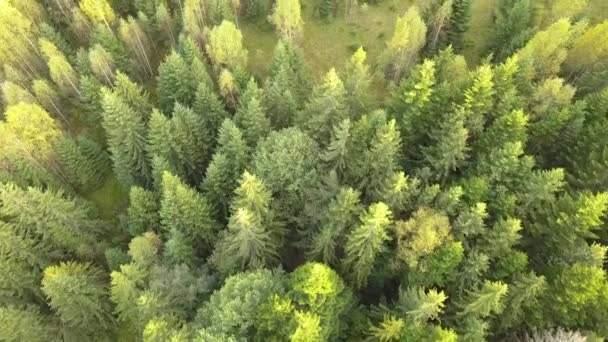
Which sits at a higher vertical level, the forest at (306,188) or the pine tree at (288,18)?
the pine tree at (288,18)

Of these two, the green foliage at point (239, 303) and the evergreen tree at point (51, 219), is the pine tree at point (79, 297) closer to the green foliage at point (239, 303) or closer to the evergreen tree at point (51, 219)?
the evergreen tree at point (51, 219)

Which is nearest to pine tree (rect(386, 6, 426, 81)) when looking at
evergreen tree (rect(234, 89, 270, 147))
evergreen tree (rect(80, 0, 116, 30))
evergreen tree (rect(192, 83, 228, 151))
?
evergreen tree (rect(234, 89, 270, 147))

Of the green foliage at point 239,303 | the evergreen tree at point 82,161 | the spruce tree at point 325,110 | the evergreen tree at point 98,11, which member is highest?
the evergreen tree at point 98,11

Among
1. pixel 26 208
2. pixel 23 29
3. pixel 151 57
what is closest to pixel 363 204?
pixel 26 208

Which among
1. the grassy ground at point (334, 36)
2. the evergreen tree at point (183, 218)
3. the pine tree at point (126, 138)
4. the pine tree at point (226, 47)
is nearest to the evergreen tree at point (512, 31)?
the grassy ground at point (334, 36)

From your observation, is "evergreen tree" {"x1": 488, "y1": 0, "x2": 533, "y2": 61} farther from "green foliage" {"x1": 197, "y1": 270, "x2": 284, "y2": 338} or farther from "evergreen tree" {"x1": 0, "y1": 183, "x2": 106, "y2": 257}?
"evergreen tree" {"x1": 0, "y1": 183, "x2": 106, "y2": 257}

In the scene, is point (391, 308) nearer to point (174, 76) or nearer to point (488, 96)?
point (488, 96)
